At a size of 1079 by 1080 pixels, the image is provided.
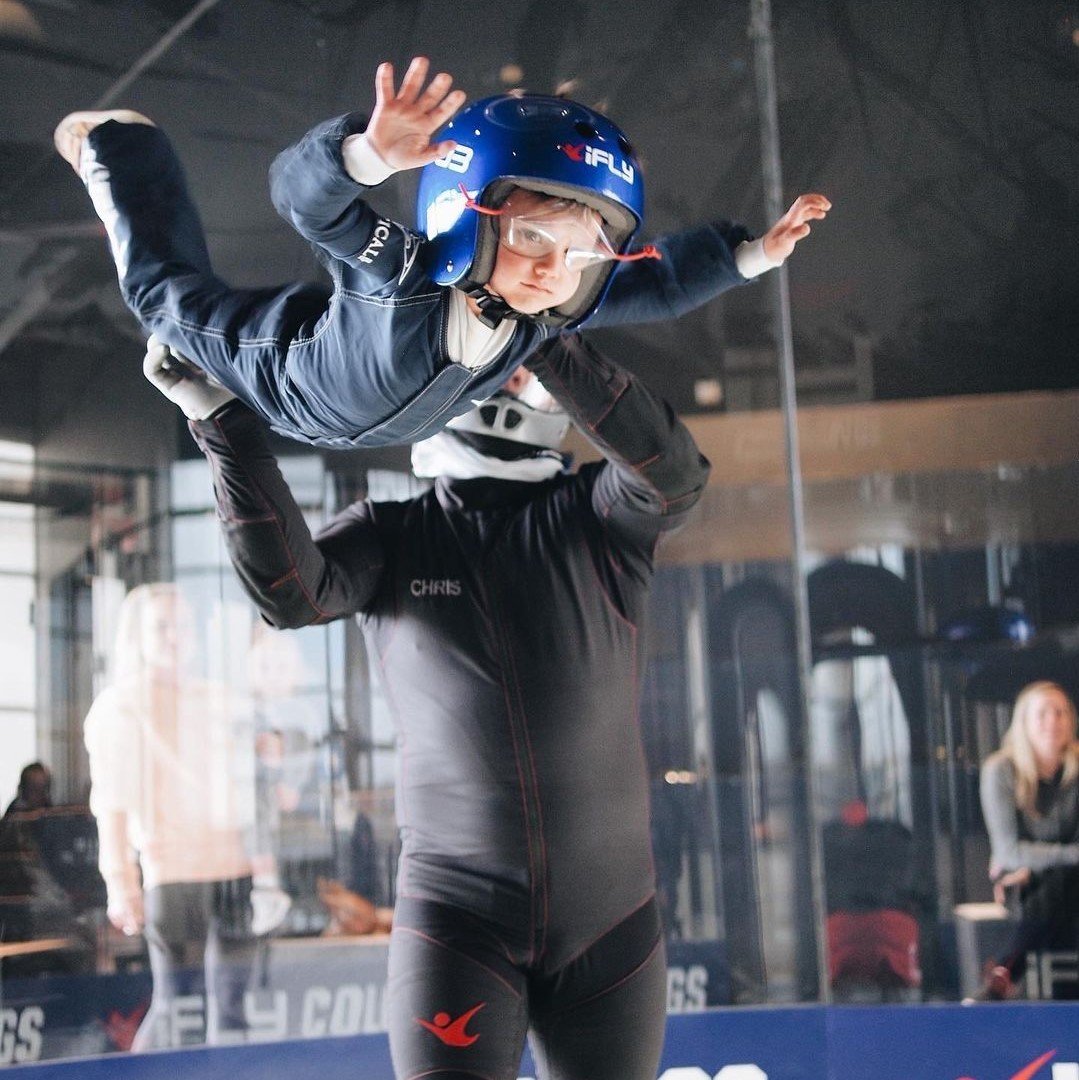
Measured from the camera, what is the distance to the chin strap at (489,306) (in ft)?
5.78

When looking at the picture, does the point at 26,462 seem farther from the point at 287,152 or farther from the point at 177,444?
the point at 287,152

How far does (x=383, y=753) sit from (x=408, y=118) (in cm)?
209

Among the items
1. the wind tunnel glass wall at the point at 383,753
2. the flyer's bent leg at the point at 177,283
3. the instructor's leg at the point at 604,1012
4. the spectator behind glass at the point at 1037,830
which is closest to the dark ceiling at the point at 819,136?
the wind tunnel glass wall at the point at 383,753

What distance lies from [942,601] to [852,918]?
2.47 feet

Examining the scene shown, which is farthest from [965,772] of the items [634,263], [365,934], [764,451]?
[634,263]

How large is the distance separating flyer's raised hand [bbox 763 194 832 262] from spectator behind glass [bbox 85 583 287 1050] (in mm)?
1778

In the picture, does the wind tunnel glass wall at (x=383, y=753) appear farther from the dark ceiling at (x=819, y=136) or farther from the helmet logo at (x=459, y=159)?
the helmet logo at (x=459, y=159)

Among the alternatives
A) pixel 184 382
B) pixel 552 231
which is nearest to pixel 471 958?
pixel 184 382

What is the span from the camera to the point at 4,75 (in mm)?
3215

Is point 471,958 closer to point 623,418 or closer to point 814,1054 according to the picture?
point 623,418

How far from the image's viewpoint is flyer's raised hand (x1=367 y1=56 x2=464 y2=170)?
58.7 inches

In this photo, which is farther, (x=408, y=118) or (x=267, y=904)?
(x=267, y=904)

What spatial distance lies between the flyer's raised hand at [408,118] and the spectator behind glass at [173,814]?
6.44 ft

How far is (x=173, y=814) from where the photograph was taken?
325 cm
